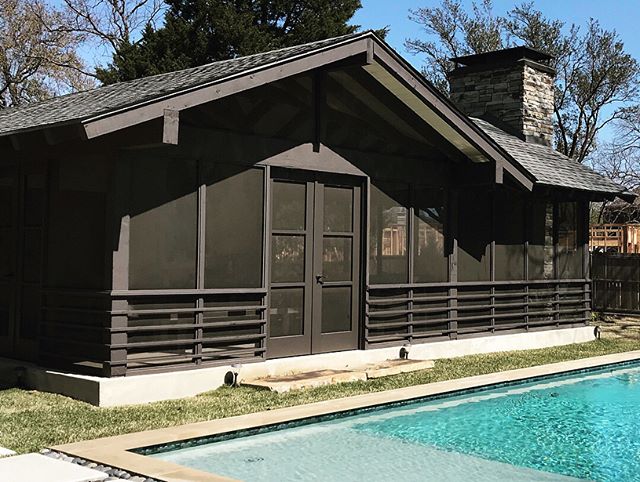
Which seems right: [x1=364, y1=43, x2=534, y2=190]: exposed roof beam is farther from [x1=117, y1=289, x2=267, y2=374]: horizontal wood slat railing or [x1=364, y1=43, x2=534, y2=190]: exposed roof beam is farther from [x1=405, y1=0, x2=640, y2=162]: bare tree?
[x1=405, y1=0, x2=640, y2=162]: bare tree

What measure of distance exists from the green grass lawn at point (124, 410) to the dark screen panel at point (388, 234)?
5.00 ft

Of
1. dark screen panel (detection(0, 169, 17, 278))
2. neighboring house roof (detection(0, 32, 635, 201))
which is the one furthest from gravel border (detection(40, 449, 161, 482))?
dark screen panel (detection(0, 169, 17, 278))

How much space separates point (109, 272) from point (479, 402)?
413 centimetres

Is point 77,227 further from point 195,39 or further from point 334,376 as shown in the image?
point 195,39

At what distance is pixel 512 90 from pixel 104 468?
12.5 meters

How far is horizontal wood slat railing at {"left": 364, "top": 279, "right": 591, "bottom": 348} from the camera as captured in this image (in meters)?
11.0

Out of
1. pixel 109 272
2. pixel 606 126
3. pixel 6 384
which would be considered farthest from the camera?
pixel 606 126

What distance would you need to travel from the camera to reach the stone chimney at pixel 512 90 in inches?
621

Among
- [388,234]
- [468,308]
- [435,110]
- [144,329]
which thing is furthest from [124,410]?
[468,308]

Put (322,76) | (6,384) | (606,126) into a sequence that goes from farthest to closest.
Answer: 1. (606,126)
2. (322,76)
3. (6,384)

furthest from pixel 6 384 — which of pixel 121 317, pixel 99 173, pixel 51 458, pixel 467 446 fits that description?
pixel 467 446

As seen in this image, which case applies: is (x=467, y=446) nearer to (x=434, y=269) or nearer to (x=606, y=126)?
(x=434, y=269)

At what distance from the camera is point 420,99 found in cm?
1038

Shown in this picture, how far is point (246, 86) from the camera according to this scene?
8391mm
